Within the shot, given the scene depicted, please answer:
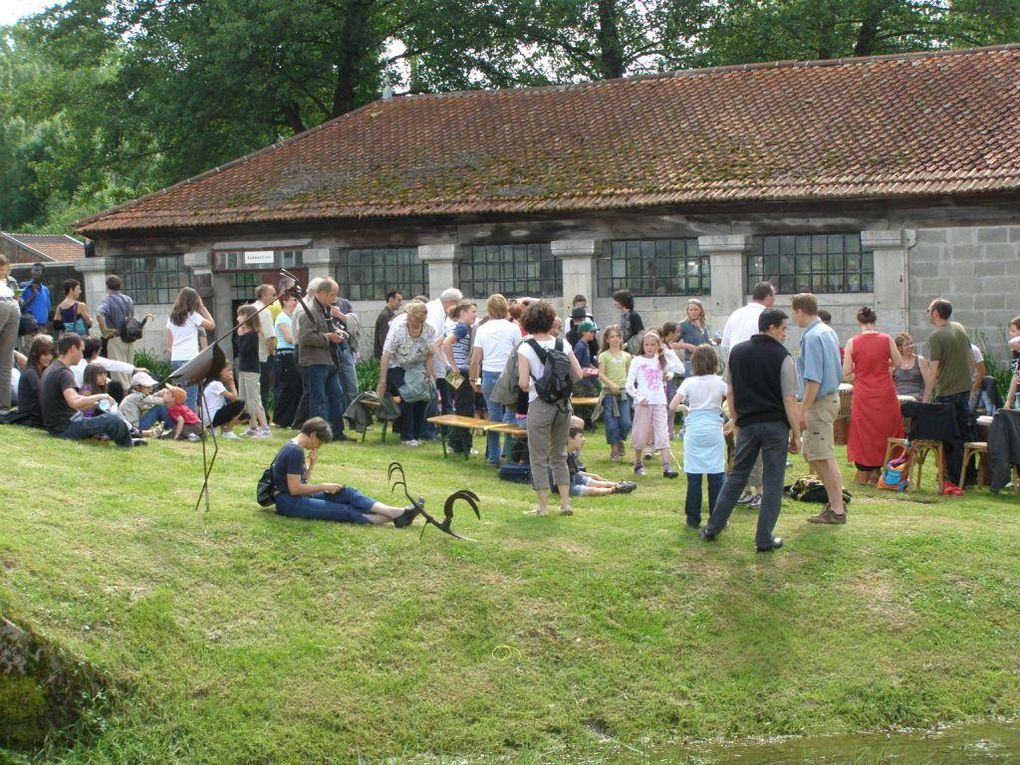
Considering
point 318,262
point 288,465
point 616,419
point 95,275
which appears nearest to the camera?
point 288,465

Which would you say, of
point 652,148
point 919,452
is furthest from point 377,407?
point 652,148

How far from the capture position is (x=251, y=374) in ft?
53.4

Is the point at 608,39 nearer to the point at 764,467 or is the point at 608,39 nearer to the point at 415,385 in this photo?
the point at 415,385

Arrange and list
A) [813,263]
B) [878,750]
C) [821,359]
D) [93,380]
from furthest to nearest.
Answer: [813,263]
[93,380]
[821,359]
[878,750]

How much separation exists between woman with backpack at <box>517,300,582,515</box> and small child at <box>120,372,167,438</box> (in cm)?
460

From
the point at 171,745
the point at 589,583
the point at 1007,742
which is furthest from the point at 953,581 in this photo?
the point at 171,745

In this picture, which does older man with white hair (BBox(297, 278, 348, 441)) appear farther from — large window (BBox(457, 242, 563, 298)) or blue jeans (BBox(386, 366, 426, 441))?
large window (BBox(457, 242, 563, 298))

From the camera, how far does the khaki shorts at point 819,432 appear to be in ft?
38.8

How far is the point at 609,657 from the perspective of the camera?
982cm

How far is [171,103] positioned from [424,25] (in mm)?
6229

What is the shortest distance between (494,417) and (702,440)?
4000 millimetres

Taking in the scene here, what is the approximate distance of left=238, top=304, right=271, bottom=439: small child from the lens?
16.1 m

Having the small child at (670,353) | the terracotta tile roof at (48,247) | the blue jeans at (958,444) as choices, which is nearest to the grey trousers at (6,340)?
the small child at (670,353)

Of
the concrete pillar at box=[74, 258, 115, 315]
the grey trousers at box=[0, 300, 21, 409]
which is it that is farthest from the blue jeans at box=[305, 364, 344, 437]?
the concrete pillar at box=[74, 258, 115, 315]
